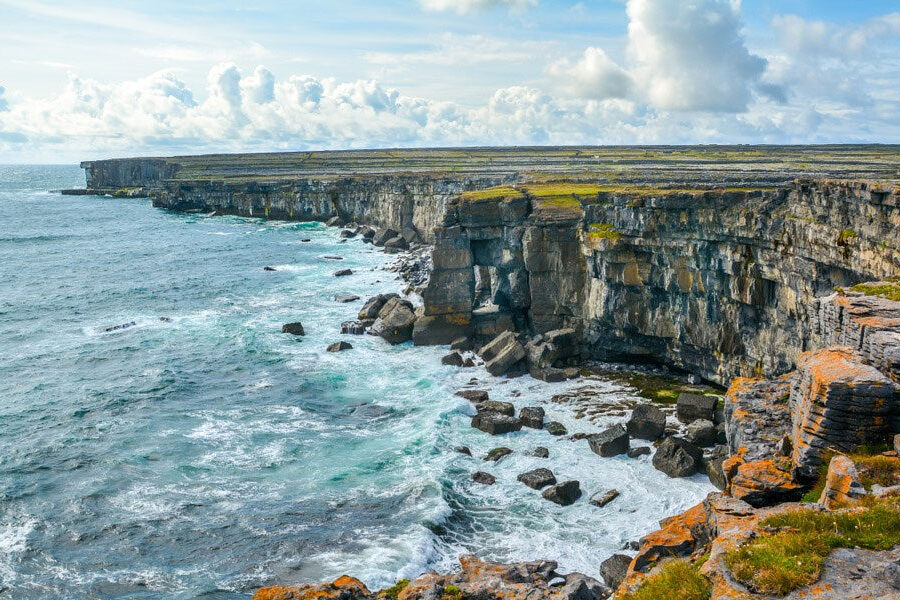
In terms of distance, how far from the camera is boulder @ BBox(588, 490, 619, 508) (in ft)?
95.8

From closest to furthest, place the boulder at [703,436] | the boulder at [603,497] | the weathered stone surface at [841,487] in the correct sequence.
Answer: the weathered stone surface at [841,487] < the boulder at [603,497] < the boulder at [703,436]

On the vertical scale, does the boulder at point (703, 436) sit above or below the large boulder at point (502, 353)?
below

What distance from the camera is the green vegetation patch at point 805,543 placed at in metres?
12.8

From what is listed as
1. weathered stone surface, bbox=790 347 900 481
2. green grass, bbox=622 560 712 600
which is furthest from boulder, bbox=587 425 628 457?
green grass, bbox=622 560 712 600

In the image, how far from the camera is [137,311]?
6519 centimetres

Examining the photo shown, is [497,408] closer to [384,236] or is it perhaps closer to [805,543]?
[805,543]

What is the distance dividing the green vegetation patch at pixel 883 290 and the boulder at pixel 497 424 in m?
18.3

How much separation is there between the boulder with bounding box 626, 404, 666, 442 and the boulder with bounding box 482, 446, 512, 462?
21.6 ft

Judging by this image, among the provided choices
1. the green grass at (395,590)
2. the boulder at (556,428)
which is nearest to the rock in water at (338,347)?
the boulder at (556,428)

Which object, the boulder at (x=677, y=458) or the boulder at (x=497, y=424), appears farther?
the boulder at (x=497, y=424)

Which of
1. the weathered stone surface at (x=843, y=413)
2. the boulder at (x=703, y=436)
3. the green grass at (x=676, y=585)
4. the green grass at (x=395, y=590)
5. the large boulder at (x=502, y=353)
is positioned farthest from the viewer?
the large boulder at (x=502, y=353)

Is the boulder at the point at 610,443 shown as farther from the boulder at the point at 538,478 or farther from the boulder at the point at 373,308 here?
the boulder at the point at 373,308

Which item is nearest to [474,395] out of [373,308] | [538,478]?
[538,478]

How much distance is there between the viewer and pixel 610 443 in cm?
3334
